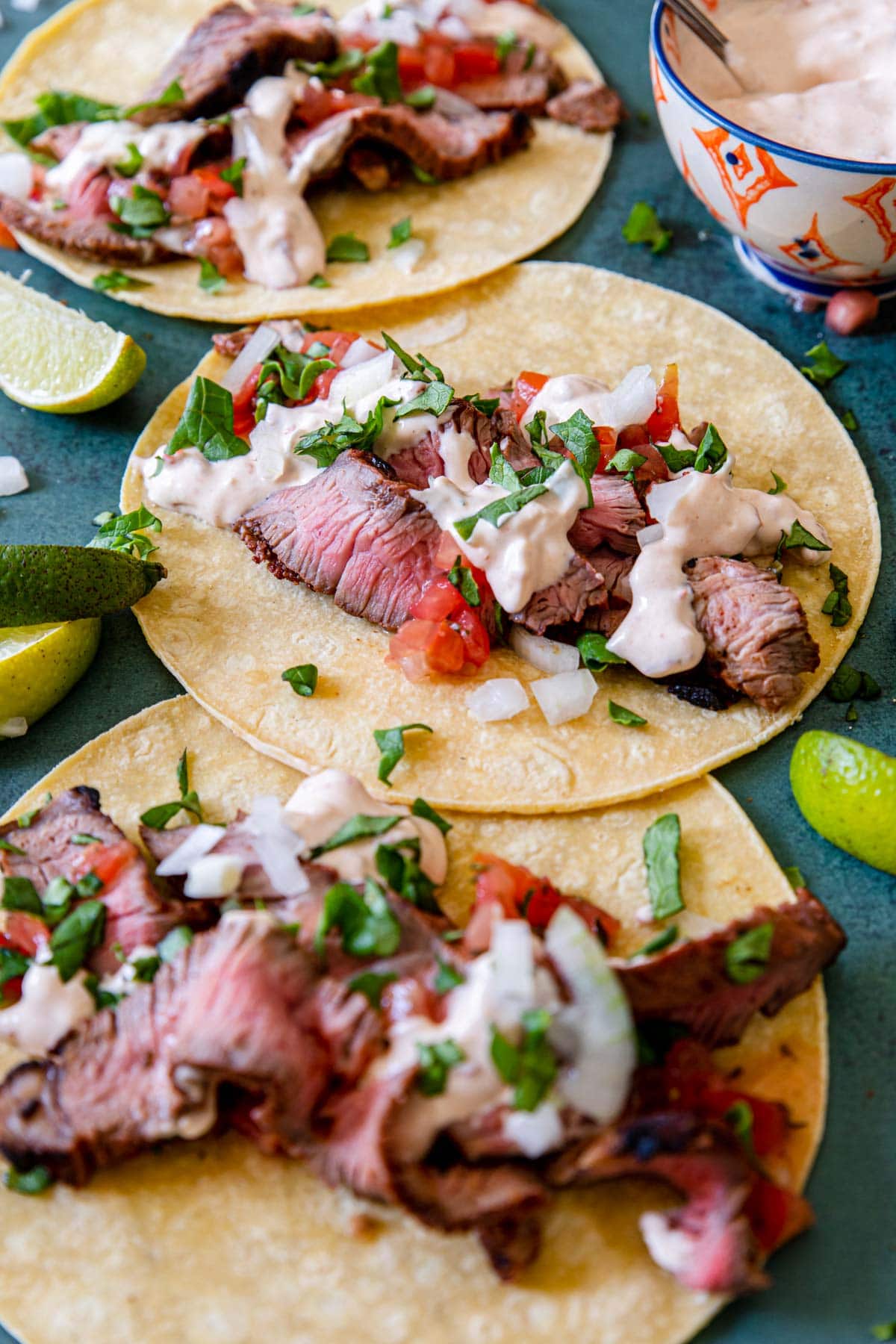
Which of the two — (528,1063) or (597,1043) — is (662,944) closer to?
(597,1043)

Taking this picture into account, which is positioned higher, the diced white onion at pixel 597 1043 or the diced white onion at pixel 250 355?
the diced white onion at pixel 250 355

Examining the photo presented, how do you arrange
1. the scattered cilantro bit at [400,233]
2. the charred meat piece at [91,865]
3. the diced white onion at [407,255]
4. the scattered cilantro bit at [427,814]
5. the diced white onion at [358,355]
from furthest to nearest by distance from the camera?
the scattered cilantro bit at [400,233] → the diced white onion at [407,255] → the diced white onion at [358,355] → the scattered cilantro bit at [427,814] → the charred meat piece at [91,865]

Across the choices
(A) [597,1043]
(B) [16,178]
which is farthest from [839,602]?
(B) [16,178]

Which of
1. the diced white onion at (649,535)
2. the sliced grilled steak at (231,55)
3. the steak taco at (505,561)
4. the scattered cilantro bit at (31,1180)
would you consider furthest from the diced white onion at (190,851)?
the sliced grilled steak at (231,55)

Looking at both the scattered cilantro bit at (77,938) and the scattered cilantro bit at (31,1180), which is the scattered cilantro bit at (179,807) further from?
the scattered cilantro bit at (31,1180)

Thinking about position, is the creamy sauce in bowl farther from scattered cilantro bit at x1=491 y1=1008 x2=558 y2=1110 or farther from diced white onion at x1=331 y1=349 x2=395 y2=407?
scattered cilantro bit at x1=491 y1=1008 x2=558 y2=1110

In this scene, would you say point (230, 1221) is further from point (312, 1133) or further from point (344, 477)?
point (344, 477)
